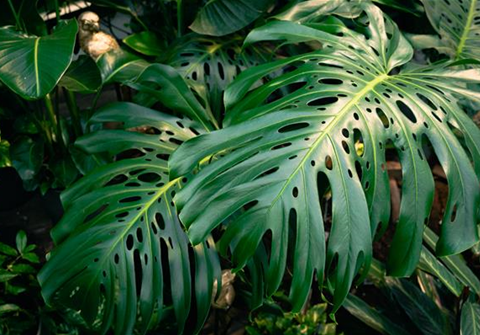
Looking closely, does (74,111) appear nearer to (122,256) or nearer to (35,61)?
(35,61)

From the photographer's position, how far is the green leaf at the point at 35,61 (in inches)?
52.9

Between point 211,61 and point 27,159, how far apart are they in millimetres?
698

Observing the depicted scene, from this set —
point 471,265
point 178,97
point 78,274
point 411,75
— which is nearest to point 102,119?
point 178,97

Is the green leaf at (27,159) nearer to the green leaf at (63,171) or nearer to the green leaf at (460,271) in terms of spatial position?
the green leaf at (63,171)

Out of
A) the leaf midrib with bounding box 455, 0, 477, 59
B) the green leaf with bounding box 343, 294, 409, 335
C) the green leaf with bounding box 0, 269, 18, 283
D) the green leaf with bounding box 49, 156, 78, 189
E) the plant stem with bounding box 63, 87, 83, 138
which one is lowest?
the green leaf with bounding box 343, 294, 409, 335

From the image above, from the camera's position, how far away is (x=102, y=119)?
141 centimetres

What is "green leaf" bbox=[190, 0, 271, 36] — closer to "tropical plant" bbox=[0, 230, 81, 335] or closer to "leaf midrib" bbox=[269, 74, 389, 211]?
"leaf midrib" bbox=[269, 74, 389, 211]

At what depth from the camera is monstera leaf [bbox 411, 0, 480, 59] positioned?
167cm

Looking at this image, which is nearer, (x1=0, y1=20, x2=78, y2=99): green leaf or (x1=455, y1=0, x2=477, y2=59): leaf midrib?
(x1=0, y1=20, x2=78, y2=99): green leaf

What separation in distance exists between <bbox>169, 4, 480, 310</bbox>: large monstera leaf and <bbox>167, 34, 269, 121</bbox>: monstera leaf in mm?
434

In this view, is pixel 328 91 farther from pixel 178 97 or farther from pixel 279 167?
pixel 178 97

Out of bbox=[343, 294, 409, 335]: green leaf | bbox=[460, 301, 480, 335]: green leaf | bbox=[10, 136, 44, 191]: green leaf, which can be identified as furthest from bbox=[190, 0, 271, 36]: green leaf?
bbox=[460, 301, 480, 335]: green leaf

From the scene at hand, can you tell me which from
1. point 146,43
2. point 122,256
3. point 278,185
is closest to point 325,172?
point 278,185

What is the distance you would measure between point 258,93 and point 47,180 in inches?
40.9
